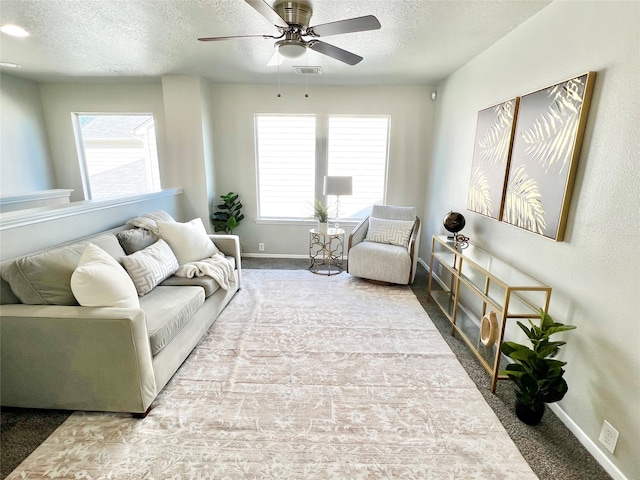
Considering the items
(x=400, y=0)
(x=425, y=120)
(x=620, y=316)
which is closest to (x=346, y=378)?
(x=620, y=316)

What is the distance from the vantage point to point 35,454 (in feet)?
5.04

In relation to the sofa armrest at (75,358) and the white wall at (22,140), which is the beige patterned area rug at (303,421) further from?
the white wall at (22,140)

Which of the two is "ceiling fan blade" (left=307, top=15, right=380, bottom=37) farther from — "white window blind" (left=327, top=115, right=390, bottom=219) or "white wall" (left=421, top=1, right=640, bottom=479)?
"white window blind" (left=327, top=115, right=390, bottom=219)

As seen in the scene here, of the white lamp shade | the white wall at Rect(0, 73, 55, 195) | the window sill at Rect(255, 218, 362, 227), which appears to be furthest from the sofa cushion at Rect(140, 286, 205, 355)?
the white wall at Rect(0, 73, 55, 195)

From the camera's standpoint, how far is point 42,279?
69.0 inches

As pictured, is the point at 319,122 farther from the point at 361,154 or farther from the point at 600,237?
the point at 600,237

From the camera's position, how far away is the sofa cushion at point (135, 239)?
2562 mm

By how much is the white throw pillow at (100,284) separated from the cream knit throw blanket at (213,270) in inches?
25.9

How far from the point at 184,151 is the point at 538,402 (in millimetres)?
4363

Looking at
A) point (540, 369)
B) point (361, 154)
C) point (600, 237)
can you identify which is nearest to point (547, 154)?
point (600, 237)

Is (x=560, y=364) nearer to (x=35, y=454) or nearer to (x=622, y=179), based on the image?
(x=622, y=179)

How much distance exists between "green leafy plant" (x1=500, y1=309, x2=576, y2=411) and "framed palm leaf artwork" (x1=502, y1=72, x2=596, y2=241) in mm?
573

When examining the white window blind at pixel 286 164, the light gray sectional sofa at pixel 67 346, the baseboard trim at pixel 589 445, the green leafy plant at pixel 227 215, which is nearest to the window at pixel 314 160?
the white window blind at pixel 286 164

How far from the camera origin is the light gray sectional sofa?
1.64 m
